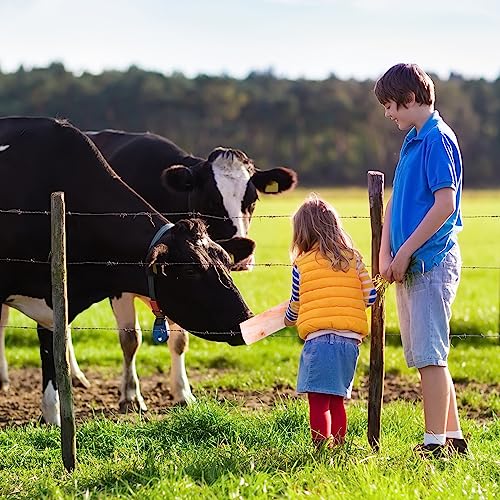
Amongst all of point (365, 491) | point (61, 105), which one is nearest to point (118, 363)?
point (365, 491)

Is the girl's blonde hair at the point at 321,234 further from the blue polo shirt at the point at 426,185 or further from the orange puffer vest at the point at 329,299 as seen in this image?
the blue polo shirt at the point at 426,185

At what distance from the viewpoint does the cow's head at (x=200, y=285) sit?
6785mm

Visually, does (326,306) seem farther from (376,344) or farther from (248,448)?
(248,448)

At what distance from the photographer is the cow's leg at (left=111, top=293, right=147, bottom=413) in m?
8.46

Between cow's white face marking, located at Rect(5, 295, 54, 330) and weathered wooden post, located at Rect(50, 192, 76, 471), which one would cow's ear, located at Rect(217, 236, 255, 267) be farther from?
weathered wooden post, located at Rect(50, 192, 76, 471)

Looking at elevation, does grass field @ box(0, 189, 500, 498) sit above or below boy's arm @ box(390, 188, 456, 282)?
below

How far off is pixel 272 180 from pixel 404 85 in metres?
4.42

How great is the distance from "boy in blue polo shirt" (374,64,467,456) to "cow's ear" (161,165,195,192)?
13.0ft

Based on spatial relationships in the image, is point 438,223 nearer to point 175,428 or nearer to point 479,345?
point 175,428

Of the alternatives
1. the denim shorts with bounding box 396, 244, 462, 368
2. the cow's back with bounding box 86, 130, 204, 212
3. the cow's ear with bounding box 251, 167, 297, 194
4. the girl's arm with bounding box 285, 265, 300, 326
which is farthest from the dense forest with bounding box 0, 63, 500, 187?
the denim shorts with bounding box 396, 244, 462, 368

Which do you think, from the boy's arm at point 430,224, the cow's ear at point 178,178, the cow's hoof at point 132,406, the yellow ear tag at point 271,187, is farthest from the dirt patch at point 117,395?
the boy's arm at point 430,224

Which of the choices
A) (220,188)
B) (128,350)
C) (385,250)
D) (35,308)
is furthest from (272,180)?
(385,250)

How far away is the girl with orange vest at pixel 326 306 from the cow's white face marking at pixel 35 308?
268 centimetres

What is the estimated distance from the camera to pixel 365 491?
15.2 ft
